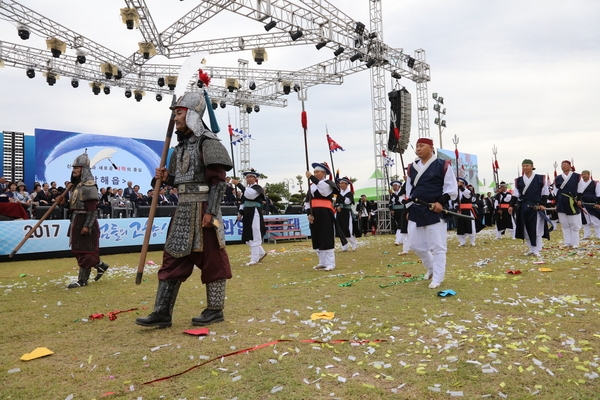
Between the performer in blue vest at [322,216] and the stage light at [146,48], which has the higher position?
the stage light at [146,48]

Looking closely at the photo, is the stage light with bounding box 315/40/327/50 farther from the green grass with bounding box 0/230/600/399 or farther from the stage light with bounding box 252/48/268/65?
the green grass with bounding box 0/230/600/399

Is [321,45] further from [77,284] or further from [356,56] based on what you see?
[77,284]

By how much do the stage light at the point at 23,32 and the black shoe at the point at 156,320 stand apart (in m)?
15.2

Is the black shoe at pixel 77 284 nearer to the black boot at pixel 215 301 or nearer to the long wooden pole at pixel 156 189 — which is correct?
the long wooden pole at pixel 156 189

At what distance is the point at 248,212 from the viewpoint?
9.78 meters

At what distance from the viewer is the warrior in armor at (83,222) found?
6.94m

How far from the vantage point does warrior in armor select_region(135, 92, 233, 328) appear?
4125mm

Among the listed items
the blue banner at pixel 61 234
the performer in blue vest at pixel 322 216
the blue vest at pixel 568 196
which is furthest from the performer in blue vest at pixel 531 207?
the blue banner at pixel 61 234

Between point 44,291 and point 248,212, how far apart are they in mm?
4367

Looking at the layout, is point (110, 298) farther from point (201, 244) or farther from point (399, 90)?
point (399, 90)

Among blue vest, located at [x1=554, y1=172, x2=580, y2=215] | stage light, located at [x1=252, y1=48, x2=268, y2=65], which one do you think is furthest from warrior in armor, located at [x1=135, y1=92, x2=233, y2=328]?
stage light, located at [x1=252, y1=48, x2=268, y2=65]

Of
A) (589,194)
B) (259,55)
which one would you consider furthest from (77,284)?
(259,55)

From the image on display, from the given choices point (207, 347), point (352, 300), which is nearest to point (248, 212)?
point (352, 300)

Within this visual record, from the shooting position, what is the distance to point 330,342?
3.56 meters
